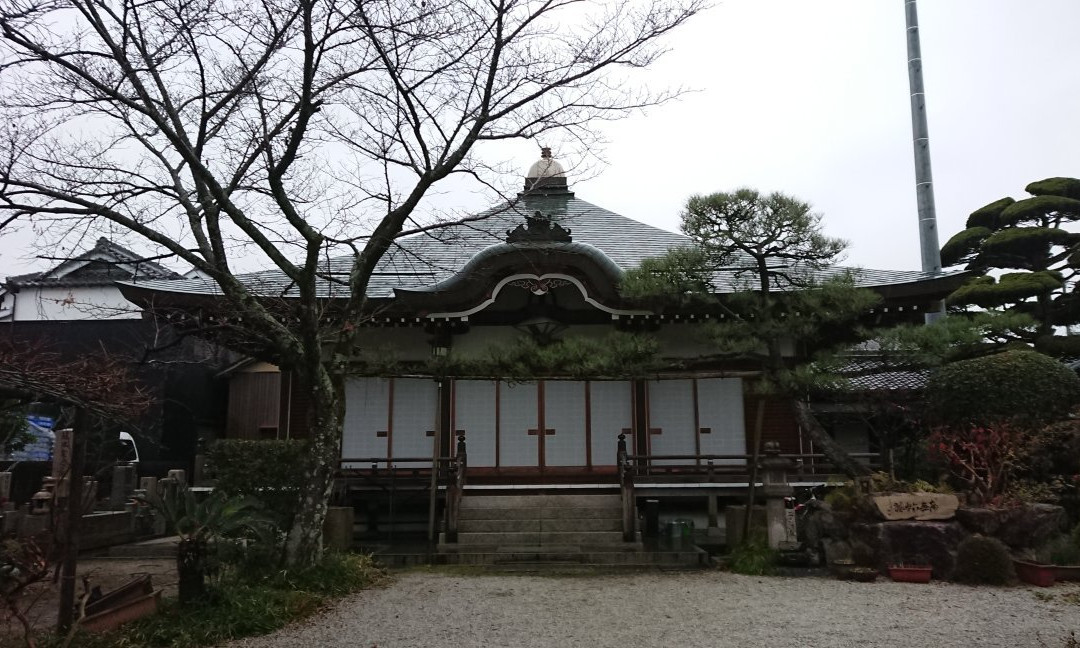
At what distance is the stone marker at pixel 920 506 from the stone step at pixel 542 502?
12.6ft

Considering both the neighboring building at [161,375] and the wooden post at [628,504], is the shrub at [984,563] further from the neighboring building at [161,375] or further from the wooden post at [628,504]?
the neighboring building at [161,375]

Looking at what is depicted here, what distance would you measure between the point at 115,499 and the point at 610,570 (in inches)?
356

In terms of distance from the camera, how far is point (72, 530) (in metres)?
5.55

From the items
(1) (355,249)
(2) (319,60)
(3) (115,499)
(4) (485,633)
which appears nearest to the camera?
(4) (485,633)

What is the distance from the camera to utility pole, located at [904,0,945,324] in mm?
16000

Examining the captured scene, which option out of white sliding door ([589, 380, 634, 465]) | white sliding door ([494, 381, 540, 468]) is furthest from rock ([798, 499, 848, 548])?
white sliding door ([494, 381, 540, 468])

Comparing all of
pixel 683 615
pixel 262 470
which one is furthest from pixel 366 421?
pixel 683 615

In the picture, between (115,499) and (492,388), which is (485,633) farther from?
(115,499)

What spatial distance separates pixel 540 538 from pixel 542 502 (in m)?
0.93

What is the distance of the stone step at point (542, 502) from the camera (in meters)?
11.0

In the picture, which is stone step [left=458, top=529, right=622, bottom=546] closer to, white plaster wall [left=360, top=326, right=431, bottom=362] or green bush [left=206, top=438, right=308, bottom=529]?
green bush [left=206, top=438, right=308, bottom=529]

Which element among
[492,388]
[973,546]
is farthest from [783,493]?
[492,388]

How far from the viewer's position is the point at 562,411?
494 inches

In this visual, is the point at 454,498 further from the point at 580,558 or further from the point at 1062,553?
the point at 1062,553
